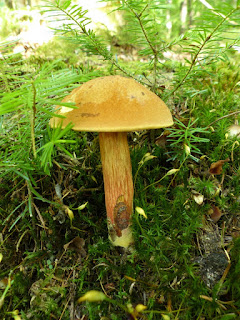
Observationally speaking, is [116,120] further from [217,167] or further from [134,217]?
[217,167]

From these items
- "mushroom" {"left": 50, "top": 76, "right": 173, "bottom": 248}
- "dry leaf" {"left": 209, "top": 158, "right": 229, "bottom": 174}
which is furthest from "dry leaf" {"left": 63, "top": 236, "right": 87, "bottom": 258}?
"dry leaf" {"left": 209, "top": 158, "right": 229, "bottom": 174}

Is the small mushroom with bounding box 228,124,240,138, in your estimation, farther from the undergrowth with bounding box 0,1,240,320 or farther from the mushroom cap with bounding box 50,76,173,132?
the mushroom cap with bounding box 50,76,173,132

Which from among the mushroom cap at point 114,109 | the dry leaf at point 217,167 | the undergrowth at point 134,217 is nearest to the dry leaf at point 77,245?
the undergrowth at point 134,217

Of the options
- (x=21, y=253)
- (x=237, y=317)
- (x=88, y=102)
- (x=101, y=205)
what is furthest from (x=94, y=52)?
(x=237, y=317)

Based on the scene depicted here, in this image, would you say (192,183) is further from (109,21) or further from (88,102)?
(109,21)

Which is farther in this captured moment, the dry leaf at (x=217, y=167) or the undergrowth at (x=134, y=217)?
the dry leaf at (x=217, y=167)

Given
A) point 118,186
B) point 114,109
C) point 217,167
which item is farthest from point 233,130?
point 114,109

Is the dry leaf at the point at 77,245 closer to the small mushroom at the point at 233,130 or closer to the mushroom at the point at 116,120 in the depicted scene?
the mushroom at the point at 116,120
